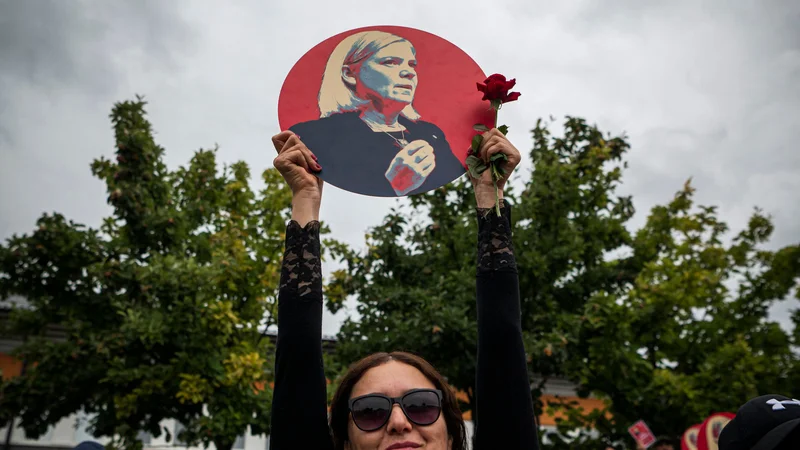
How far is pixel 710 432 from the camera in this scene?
569 cm

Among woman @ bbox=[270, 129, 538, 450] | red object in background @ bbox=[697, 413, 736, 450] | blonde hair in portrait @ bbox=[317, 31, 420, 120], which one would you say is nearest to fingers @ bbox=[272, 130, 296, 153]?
blonde hair in portrait @ bbox=[317, 31, 420, 120]

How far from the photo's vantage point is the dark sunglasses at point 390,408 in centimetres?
184

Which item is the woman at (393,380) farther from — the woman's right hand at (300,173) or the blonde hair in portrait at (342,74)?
the blonde hair in portrait at (342,74)

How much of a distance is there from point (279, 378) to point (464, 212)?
10003 millimetres

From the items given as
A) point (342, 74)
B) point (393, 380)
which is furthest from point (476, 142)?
point (393, 380)

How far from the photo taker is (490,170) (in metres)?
2.12

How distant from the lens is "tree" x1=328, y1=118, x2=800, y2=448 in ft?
32.5

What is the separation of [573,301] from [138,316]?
6887mm

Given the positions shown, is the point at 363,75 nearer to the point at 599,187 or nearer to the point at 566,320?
the point at 566,320

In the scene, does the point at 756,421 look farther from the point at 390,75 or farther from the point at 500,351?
the point at 390,75

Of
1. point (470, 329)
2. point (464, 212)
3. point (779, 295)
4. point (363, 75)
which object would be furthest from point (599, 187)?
point (363, 75)

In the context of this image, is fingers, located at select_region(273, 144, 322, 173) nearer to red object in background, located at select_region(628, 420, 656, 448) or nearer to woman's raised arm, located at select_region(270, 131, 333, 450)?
woman's raised arm, located at select_region(270, 131, 333, 450)

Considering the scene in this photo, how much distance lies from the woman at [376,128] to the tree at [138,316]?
7.05 metres

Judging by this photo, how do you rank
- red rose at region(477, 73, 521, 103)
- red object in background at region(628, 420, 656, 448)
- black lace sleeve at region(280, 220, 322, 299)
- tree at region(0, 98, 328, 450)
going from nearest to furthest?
black lace sleeve at region(280, 220, 322, 299), red rose at region(477, 73, 521, 103), tree at region(0, 98, 328, 450), red object in background at region(628, 420, 656, 448)
